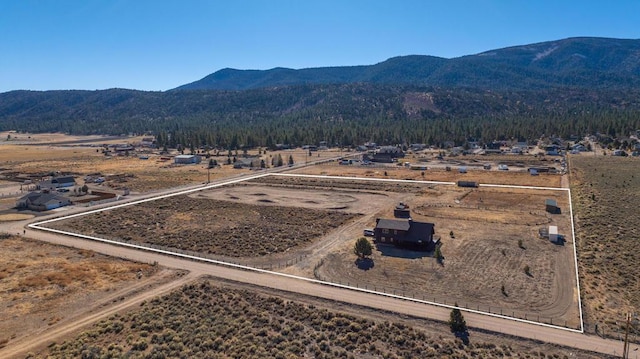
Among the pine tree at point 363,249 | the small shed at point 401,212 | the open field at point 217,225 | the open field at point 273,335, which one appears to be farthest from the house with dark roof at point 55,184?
the pine tree at point 363,249

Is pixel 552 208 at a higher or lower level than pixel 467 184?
lower

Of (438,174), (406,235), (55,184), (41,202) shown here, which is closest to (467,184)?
(438,174)

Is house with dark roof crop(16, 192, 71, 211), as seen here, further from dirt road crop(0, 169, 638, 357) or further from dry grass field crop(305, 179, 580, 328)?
dry grass field crop(305, 179, 580, 328)

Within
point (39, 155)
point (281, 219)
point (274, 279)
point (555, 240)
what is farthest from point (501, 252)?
point (39, 155)

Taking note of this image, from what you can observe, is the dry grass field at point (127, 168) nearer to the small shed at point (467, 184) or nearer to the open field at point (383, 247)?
the open field at point (383, 247)

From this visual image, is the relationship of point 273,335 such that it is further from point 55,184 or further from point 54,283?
point 55,184

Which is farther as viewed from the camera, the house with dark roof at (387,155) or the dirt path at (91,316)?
the house with dark roof at (387,155)

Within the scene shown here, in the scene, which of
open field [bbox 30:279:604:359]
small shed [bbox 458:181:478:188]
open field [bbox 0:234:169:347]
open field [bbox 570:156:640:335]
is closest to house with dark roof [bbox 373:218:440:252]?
open field [bbox 570:156:640:335]
